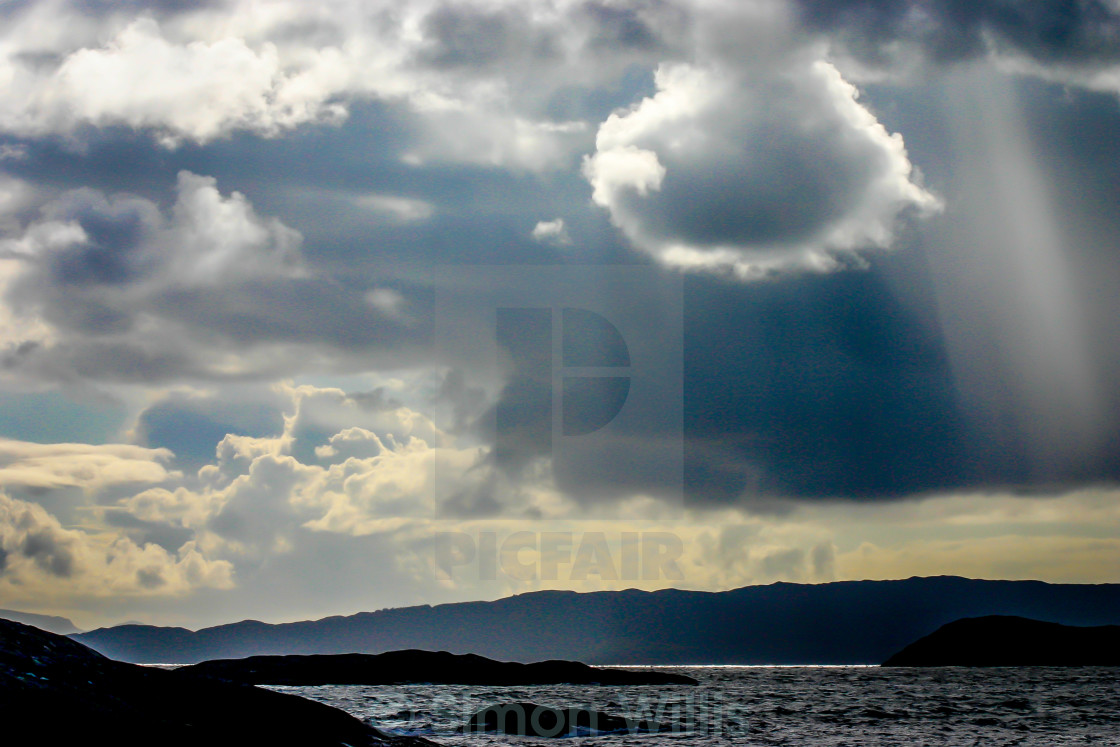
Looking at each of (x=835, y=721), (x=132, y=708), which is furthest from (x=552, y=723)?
(x=132, y=708)

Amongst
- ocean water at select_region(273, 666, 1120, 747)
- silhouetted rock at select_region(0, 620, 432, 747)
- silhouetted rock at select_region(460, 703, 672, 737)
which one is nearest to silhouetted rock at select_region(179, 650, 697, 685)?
ocean water at select_region(273, 666, 1120, 747)

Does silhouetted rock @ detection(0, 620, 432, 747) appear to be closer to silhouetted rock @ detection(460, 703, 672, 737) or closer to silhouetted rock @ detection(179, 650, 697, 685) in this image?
silhouetted rock @ detection(460, 703, 672, 737)

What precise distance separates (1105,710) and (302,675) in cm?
10368

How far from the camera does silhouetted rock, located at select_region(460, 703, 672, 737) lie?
154ft

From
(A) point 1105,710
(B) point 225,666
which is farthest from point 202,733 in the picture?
(B) point 225,666

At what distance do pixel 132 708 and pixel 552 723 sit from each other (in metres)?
32.0

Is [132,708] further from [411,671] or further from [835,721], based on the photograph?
[411,671]

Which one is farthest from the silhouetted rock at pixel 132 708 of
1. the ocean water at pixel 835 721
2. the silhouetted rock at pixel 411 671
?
the silhouetted rock at pixel 411 671

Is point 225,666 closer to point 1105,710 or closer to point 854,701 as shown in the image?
point 854,701

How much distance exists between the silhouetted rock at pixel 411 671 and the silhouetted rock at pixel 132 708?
359 feet

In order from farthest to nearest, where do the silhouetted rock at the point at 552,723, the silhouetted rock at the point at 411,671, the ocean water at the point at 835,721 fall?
the silhouetted rock at the point at 411,671, the silhouetted rock at the point at 552,723, the ocean water at the point at 835,721

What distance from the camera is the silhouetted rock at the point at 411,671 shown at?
5290 inches

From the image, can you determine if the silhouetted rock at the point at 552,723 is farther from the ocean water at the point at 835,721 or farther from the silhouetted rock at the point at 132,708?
the silhouetted rock at the point at 132,708

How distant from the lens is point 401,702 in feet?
251
